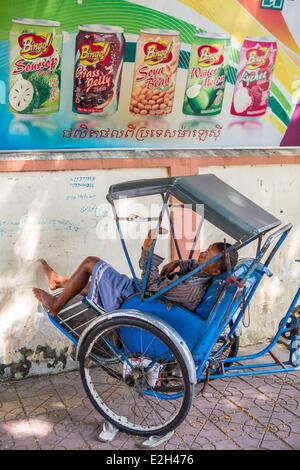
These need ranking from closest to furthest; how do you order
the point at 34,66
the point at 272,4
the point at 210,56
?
the point at 34,66
the point at 210,56
the point at 272,4

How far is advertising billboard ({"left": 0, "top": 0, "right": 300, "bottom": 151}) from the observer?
4.37 metres

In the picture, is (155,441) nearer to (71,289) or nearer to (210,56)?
(71,289)

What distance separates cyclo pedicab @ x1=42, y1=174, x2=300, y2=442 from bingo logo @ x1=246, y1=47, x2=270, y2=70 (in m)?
1.71

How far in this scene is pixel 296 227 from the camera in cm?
562

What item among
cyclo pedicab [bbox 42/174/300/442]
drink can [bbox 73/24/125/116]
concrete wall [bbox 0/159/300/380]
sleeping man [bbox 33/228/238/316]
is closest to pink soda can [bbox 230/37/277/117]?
concrete wall [bbox 0/159/300/380]

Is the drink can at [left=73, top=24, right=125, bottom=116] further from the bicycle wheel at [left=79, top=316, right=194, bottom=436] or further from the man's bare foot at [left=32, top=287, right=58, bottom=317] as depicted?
the bicycle wheel at [left=79, top=316, right=194, bottom=436]

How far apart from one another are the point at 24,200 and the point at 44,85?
0.89 meters

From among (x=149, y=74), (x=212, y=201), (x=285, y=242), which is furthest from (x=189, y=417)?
(x=149, y=74)

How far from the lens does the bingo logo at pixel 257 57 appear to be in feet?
17.1

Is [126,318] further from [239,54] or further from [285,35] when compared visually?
[285,35]

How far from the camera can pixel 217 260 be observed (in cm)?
369

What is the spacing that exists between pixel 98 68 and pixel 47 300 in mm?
1862

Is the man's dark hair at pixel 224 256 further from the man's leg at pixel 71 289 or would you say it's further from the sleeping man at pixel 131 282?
the man's leg at pixel 71 289

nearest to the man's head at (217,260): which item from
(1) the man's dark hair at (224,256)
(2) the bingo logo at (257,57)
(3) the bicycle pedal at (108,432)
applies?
(1) the man's dark hair at (224,256)
